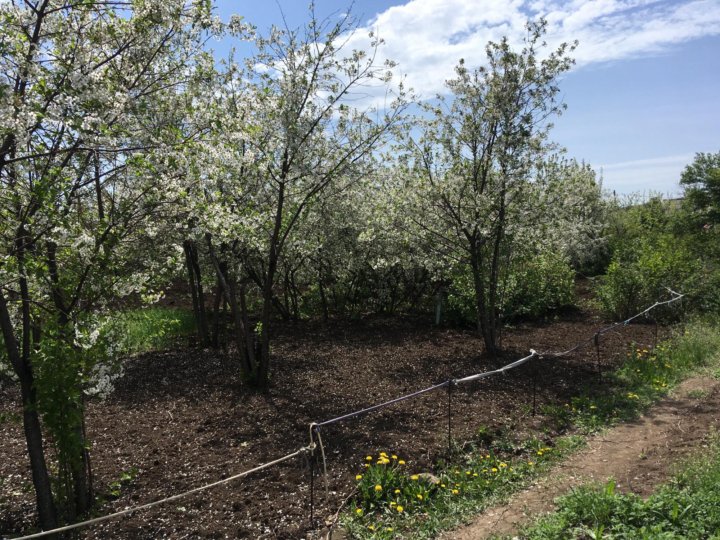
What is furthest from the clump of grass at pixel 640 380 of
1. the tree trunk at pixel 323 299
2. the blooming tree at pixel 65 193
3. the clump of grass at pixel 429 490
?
the tree trunk at pixel 323 299

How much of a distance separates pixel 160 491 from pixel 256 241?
120 inches

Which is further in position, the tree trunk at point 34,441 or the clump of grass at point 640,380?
the clump of grass at point 640,380

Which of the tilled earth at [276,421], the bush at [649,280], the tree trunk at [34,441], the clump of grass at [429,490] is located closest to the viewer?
the tree trunk at [34,441]

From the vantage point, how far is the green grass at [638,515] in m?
3.12

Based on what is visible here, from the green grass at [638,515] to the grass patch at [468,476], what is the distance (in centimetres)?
66

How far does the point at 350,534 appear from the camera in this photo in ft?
12.2

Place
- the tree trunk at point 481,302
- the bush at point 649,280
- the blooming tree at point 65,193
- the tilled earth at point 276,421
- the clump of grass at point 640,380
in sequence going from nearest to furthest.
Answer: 1. the blooming tree at point 65,193
2. the tilled earth at point 276,421
3. the clump of grass at point 640,380
4. the tree trunk at point 481,302
5. the bush at point 649,280

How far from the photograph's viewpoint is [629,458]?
4.71 metres

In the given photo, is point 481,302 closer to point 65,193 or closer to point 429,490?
point 429,490

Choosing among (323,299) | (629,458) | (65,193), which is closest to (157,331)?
(323,299)

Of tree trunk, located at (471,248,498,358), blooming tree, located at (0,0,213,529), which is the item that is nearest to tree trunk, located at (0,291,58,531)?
blooming tree, located at (0,0,213,529)

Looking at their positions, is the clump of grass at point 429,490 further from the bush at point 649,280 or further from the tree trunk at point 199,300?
the bush at point 649,280

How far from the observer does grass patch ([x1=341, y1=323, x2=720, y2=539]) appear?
387cm

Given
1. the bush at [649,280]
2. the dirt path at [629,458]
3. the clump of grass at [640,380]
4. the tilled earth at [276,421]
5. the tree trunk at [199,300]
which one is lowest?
the dirt path at [629,458]
